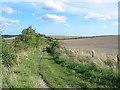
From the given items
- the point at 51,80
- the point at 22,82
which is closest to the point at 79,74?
the point at 51,80

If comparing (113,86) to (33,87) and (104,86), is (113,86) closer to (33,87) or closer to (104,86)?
(104,86)

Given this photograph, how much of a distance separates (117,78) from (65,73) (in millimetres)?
3605

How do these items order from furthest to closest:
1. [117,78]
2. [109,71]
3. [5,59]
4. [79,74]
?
[5,59] → [79,74] → [109,71] → [117,78]

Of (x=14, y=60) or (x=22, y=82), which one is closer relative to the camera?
(x=22, y=82)

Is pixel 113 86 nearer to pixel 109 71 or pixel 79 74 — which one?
pixel 109 71

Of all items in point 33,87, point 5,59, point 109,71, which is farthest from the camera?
point 5,59

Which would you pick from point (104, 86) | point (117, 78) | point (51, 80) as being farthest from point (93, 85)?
point (51, 80)

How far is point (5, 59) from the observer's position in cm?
1477

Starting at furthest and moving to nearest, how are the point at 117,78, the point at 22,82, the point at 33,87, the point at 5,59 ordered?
1. the point at 5,59
2. the point at 117,78
3. the point at 22,82
4. the point at 33,87

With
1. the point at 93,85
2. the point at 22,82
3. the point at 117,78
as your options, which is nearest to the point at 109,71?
the point at 117,78

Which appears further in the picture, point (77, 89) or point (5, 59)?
point (5, 59)

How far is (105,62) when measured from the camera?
589 inches

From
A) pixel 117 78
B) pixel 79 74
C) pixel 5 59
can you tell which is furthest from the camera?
pixel 5 59

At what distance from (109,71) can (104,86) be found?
94.4 inches
